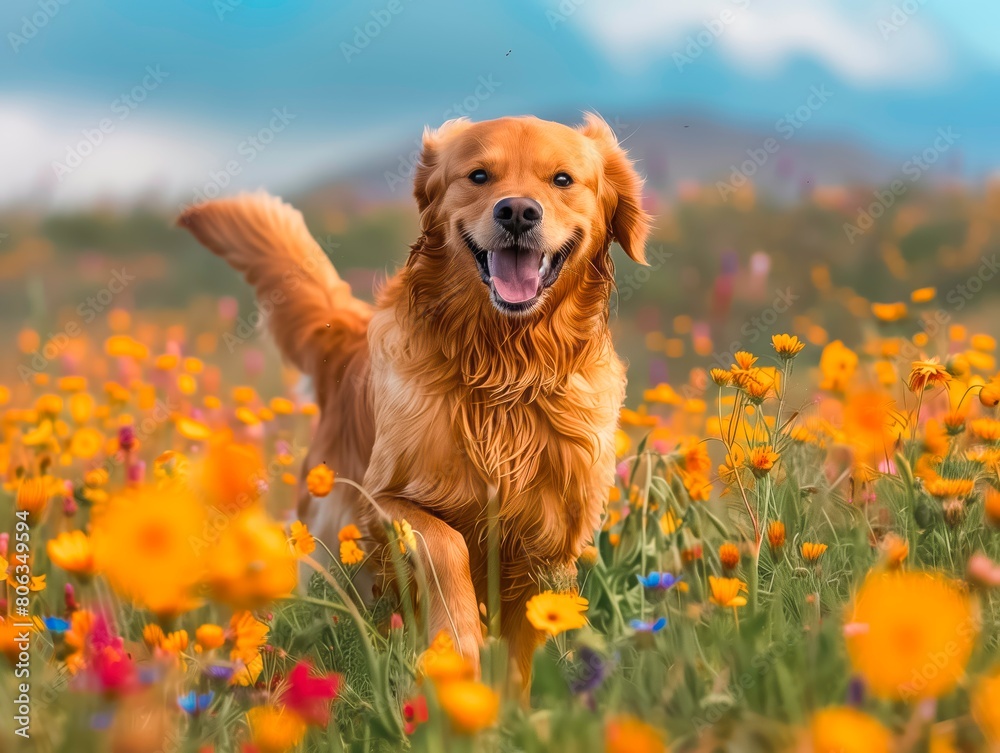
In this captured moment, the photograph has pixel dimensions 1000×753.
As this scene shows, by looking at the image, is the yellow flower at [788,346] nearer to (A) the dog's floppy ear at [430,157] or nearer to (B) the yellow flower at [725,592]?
(B) the yellow flower at [725,592]

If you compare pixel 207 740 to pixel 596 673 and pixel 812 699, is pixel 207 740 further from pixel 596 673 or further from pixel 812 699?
pixel 812 699

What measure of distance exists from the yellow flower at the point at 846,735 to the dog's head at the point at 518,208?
1670 mm

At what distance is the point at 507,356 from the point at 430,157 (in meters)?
0.70

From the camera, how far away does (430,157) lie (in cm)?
304

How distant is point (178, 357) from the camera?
3.76 metres

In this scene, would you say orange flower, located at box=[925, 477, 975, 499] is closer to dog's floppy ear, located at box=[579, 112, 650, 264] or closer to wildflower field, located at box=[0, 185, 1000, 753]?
wildflower field, located at box=[0, 185, 1000, 753]

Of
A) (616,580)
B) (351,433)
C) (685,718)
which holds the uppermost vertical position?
(685,718)

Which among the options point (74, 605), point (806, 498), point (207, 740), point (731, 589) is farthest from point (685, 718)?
point (74, 605)

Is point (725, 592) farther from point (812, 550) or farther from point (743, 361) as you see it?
point (743, 361)

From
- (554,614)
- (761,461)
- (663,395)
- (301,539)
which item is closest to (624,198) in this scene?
(663,395)

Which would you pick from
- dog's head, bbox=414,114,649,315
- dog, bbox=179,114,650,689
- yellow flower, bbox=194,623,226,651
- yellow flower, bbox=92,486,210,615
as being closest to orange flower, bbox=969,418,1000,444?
dog, bbox=179,114,650,689

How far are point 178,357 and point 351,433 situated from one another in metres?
0.94

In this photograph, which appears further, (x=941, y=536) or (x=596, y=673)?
(x=941, y=536)

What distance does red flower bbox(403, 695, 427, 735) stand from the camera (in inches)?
61.1
